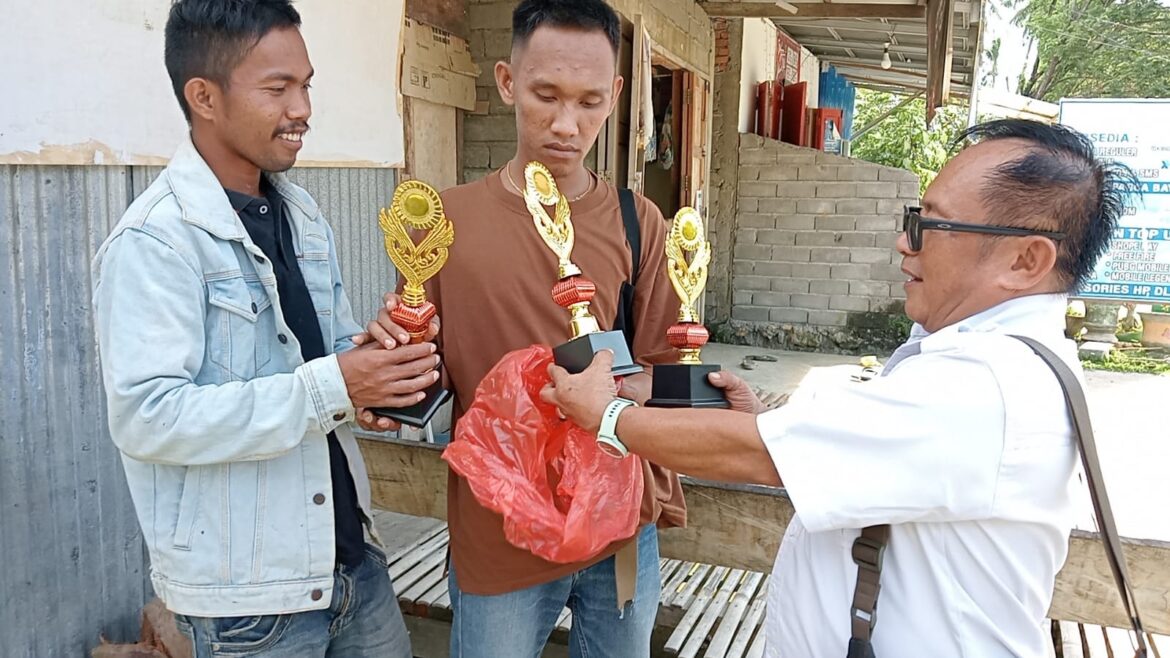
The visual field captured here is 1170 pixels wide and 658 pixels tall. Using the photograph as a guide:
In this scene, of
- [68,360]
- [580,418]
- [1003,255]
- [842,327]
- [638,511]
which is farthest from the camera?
[842,327]

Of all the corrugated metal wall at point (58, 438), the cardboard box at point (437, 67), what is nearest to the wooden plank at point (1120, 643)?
the corrugated metal wall at point (58, 438)

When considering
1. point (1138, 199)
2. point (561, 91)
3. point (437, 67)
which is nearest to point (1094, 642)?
point (561, 91)

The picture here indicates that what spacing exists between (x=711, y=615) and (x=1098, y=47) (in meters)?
25.0

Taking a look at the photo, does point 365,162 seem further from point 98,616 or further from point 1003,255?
point 1003,255

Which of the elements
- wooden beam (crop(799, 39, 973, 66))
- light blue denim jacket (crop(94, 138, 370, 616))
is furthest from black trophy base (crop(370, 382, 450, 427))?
wooden beam (crop(799, 39, 973, 66))

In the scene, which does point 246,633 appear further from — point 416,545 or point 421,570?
point 416,545

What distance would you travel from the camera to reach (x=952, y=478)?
1.18m

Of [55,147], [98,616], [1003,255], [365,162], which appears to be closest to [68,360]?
[55,147]

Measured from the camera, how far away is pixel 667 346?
1887mm

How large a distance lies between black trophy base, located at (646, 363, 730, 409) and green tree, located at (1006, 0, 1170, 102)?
70.7ft

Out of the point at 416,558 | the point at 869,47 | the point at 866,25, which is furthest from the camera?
the point at 869,47

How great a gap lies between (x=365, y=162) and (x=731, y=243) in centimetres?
690

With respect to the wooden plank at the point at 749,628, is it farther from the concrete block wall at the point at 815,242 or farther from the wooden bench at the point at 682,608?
the concrete block wall at the point at 815,242

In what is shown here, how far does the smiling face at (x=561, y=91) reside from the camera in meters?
1.73
